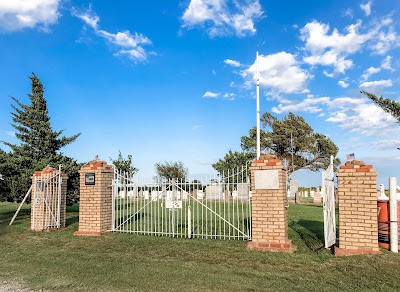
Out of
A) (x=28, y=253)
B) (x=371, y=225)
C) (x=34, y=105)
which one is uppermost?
(x=34, y=105)

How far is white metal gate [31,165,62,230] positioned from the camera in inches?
463

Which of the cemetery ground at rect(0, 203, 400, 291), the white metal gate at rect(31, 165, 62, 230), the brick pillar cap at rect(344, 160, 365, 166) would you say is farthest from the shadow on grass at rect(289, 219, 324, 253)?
the white metal gate at rect(31, 165, 62, 230)

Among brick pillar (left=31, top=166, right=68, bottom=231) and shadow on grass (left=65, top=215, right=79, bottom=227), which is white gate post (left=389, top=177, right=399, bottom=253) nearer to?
brick pillar (left=31, top=166, right=68, bottom=231)

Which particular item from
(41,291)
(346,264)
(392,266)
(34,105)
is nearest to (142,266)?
(41,291)

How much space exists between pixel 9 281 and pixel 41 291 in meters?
1.02

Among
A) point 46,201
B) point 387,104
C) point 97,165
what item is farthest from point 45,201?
point 387,104

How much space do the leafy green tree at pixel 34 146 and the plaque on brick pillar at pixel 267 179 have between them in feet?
39.6

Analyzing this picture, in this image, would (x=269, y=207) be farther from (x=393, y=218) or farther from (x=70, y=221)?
(x=70, y=221)

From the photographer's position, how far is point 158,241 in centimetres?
912

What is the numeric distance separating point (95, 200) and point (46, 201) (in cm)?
257

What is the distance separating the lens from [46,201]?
11.8 metres

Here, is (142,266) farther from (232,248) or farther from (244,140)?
(244,140)

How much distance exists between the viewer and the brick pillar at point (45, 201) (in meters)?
11.7

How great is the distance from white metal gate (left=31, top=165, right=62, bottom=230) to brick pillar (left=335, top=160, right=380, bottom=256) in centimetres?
937
